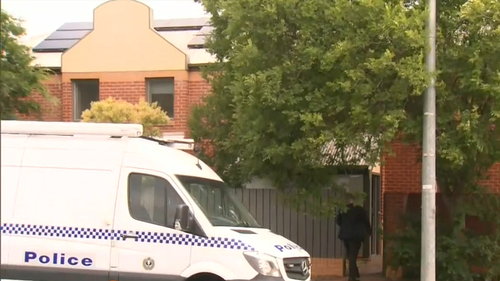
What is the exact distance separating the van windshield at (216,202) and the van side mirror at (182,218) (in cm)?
32

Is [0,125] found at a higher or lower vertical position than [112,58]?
lower

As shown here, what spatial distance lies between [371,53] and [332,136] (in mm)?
1314

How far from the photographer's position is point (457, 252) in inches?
460

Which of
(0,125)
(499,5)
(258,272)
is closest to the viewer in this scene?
(258,272)

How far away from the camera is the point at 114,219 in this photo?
339 inches

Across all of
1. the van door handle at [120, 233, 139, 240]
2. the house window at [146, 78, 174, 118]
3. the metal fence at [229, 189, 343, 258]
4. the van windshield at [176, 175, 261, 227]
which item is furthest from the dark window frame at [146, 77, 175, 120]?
the van door handle at [120, 233, 139, 240]

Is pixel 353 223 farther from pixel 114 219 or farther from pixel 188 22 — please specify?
pixel 188 22

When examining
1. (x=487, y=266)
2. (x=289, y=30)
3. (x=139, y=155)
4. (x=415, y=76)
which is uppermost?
(x=289, y=30)

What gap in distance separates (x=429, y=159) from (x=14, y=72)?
675 cm

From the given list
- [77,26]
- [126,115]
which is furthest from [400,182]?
[77,26]

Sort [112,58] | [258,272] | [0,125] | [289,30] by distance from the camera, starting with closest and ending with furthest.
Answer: [258,272], [0,125], [289,30], [112,58]

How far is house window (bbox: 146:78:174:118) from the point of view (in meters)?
17.8

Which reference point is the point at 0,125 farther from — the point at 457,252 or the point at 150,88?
the point at 150,88

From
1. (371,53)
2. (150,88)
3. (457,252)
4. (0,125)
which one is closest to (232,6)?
(371,53)
